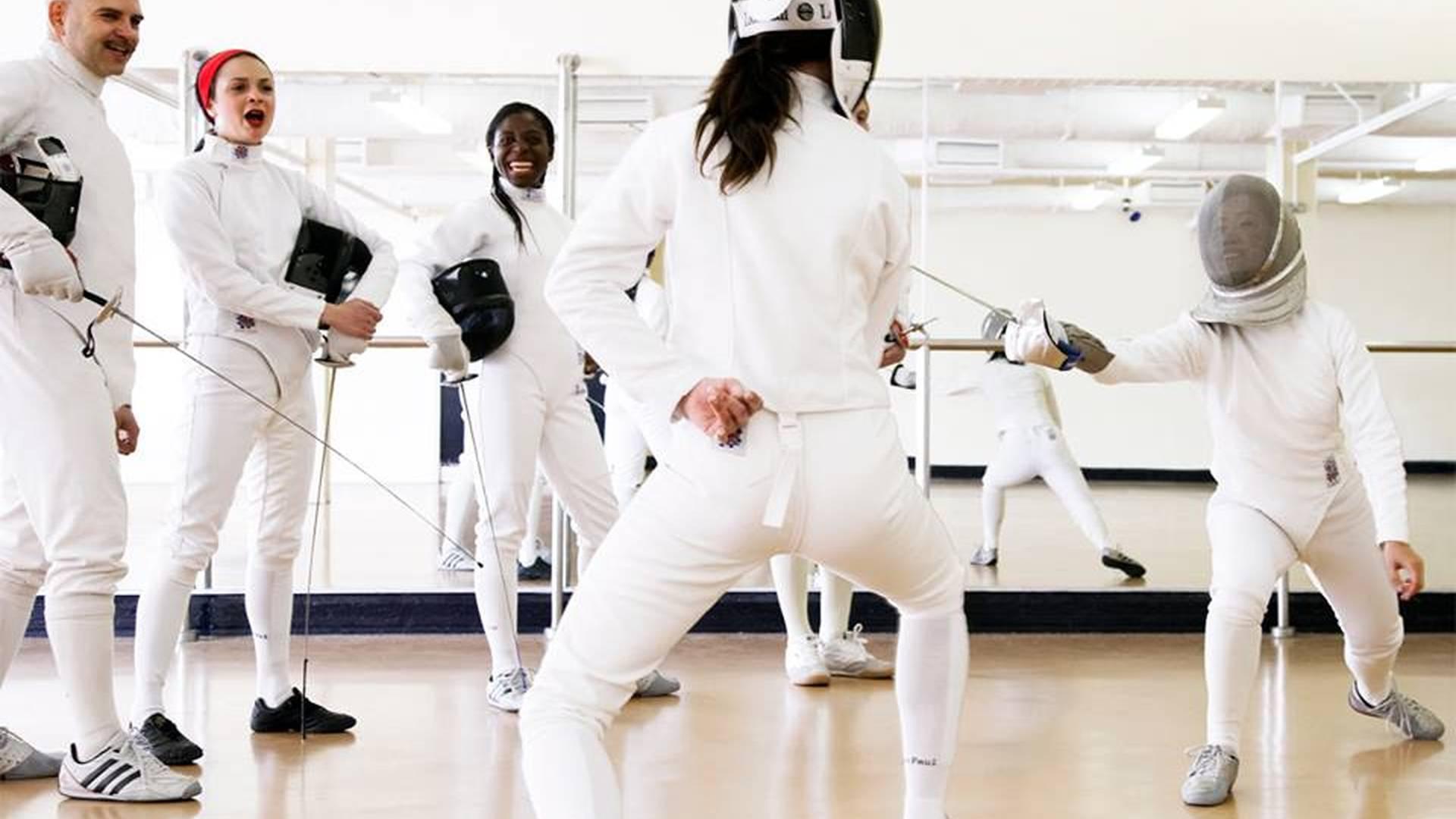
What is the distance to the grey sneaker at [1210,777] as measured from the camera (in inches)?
111

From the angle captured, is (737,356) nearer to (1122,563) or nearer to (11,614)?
(11,614)

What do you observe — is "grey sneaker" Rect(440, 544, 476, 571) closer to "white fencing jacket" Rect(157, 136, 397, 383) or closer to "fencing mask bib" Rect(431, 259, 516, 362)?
"fencing mask bib" Rect(431, 259, 516, 362)

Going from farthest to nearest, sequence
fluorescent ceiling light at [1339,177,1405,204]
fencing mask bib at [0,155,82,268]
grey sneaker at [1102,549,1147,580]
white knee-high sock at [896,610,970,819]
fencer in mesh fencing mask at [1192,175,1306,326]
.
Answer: fluorescent ceiling light at [1339,177,1405,204] → grey sneaker at [1102,549,1147,580] → fencer in mesh fencing mask at [1192,175,1306,326] → fencing mask bib at [0,155,82,268] → white knee-high sock at [896,610,970,819]

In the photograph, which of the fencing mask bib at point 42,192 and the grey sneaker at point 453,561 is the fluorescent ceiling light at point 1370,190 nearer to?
the grey sneaker at point 453,561

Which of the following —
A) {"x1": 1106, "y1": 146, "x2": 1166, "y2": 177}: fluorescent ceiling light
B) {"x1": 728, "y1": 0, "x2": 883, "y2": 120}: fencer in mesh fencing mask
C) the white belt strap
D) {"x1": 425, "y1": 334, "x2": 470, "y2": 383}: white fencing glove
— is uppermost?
{"x1": 1106, "y1": 146, "x2": 1166, "y2": 177}: fluorescent ceiling light

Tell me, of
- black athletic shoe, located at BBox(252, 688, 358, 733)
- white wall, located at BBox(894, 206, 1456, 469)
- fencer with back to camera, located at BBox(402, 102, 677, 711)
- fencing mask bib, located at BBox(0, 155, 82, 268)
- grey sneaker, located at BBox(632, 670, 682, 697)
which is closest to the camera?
fencing mask bib, located at BBox(0, 155, 82, 268)

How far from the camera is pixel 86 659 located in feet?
9.00

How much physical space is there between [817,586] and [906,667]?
2649mm

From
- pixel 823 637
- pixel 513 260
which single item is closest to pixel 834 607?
pixel 823 637

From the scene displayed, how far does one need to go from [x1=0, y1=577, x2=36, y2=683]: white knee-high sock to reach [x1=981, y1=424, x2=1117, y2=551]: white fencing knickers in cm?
378

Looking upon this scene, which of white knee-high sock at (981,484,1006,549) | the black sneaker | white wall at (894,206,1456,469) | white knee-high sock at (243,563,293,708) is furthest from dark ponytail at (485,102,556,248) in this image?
white wall at (894,206,1456,469)

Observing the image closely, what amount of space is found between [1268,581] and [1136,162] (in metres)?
4.93

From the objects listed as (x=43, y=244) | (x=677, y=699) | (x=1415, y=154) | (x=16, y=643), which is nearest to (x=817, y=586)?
(x=677, y=699)

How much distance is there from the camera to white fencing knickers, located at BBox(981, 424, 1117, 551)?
5.84 m
